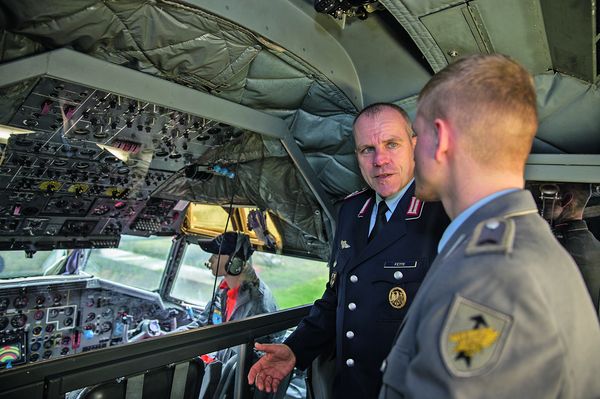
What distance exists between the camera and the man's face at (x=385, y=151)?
164 centimetres

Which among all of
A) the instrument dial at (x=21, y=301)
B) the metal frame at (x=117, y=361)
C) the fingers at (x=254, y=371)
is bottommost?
the instrument dial at (x=21, y=301)

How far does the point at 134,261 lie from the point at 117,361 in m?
5.11

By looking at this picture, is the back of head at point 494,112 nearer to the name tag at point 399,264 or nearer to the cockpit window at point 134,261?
the name tag at point 399,264

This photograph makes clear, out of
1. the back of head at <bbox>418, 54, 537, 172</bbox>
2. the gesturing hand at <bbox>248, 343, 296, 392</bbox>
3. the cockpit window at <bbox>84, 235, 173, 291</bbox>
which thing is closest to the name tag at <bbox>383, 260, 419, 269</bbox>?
the gesturing hand at <bbox>248, 343, 296, 392</bbox>

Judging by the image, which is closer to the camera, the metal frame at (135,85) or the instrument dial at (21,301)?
the metal frame at (135,85)

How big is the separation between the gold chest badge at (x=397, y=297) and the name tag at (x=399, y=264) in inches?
3.2

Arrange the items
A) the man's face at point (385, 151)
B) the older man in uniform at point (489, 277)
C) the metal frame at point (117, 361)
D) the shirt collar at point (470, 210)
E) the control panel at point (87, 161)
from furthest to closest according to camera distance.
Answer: the control panel at point (87, 161) → the man's face at point (385, 151) → the metal frame at point (117, 361) → the shirt collar at point (470, 210) → the older man in uniform at point (489, 277)

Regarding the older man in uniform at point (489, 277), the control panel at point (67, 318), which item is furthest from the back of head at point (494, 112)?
the control panel at point (67, 318)

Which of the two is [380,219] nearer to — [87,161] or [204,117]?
[204,117]

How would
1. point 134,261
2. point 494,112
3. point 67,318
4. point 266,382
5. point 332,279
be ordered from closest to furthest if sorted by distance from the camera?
point 494,112 → point 266,382 → point 332,279 → point 67,318 → point 134,261

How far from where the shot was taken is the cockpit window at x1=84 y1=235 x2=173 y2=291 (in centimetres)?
554

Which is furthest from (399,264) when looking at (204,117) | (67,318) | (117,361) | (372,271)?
(67,318)

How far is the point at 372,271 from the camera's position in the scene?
1.58 m

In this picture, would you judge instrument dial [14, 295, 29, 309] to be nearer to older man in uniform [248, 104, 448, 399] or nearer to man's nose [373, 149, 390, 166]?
Answer: older man in uniform [248, 104, 448, 399]
